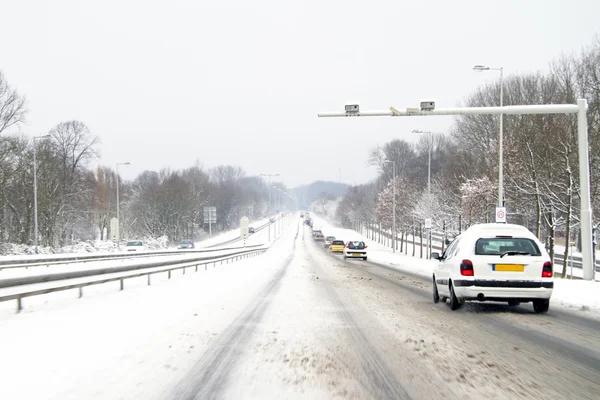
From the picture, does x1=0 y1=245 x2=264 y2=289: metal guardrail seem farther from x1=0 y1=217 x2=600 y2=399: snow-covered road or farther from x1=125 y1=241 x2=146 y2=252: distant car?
x1=125 y1=241 x2=146 y2=252: distant car

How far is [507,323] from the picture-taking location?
10016mm

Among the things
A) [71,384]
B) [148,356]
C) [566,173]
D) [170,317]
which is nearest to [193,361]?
[148,356]

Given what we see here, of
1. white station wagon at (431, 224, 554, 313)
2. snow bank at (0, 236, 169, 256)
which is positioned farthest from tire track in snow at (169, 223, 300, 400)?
snow bank at (0, 236, 169, 256)

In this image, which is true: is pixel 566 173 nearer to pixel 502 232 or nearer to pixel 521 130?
pixel 521 130

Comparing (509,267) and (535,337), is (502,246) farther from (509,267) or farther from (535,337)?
(535,337)

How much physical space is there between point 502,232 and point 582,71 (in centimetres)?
2552

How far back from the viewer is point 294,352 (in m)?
7.31

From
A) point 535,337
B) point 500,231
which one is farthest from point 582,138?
point 535,337

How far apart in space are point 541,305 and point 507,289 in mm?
1090

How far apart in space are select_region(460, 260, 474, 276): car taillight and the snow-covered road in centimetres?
83

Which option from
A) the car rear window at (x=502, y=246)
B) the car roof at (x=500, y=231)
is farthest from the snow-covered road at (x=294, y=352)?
the car roof at (x=500, y=231)

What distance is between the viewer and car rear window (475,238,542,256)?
10977 mm

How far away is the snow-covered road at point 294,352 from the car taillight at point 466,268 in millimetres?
831

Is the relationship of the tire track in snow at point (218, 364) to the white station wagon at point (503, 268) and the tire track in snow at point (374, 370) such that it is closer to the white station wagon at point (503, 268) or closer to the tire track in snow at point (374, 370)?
the tire track in snow at point (374, 370)
